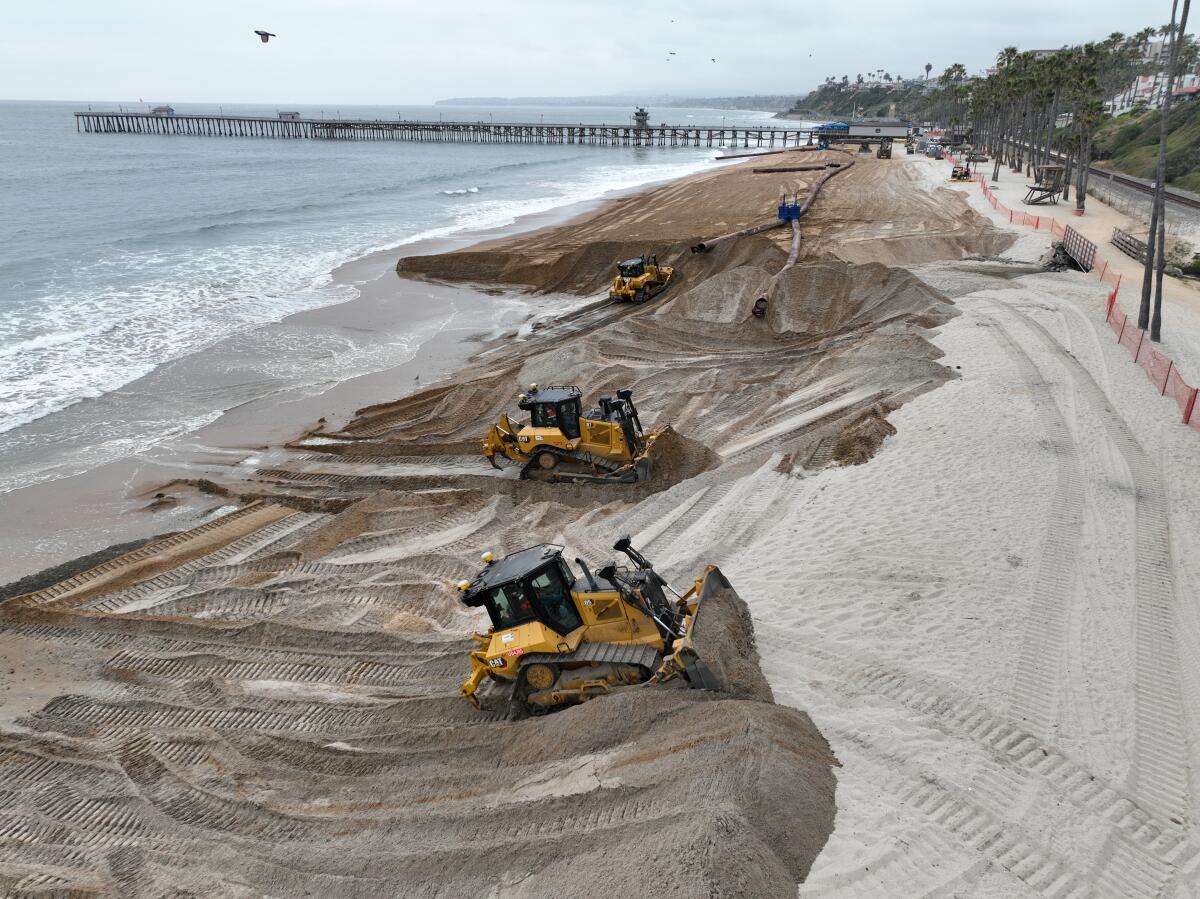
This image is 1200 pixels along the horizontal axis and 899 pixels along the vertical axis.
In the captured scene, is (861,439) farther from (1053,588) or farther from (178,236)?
(178,236)

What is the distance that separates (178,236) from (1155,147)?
215 feet

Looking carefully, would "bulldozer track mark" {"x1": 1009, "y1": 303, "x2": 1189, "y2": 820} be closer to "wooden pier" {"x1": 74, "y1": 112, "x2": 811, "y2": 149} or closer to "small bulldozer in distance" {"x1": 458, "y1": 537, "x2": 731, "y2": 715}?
"small bulldozer in distance" {"x1": 458, "y1": 537, "x2": 731, "y2": 715}

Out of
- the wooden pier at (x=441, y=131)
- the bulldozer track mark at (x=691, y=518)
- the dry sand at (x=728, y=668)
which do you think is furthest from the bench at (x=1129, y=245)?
the wooden pier at (x=441, y=131)

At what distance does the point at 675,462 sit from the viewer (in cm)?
1524

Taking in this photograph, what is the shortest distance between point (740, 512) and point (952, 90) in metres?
108

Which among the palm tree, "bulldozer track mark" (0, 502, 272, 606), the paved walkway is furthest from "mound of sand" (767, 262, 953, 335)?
"bulldozer track mark" (0, 502, 272, 606)

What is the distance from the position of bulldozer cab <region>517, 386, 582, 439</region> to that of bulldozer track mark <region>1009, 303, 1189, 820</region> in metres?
8.97

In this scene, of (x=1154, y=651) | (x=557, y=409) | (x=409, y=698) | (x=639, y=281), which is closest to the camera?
(x=1154, y=651)

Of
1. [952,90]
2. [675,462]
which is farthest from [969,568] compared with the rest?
[952,90]

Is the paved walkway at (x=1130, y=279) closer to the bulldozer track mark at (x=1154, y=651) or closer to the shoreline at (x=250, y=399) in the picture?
the bulldozer track mark at (x=1154, y=651)

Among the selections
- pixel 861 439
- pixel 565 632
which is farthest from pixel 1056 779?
pixel 861 439

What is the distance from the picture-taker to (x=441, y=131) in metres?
130

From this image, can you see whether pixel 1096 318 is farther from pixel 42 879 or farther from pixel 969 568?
pixel 42 879

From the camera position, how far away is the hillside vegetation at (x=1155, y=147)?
49469 millimetres
